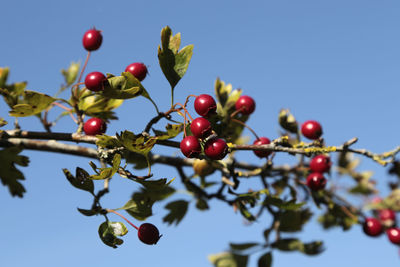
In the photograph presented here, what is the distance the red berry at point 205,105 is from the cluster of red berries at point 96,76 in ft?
1.16

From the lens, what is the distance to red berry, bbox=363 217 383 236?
8.69ft

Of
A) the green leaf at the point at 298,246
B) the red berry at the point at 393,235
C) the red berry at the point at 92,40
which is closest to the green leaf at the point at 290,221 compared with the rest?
the green leaf at the point at 298,246

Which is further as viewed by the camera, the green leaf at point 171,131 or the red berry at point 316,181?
the red berry at point 316,181

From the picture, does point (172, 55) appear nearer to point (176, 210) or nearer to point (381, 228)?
point (176, 210)

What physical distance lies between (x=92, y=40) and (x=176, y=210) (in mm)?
1047

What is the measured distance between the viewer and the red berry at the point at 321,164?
2312 mm

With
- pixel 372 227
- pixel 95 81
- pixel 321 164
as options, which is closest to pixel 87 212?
pixel 95 81

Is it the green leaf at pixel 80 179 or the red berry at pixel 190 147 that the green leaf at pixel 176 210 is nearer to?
the green leaf at pixel 80 179

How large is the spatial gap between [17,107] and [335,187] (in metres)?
2.43

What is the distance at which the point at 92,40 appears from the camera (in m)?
2.00

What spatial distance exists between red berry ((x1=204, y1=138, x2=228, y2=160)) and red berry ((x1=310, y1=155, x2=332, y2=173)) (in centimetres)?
120

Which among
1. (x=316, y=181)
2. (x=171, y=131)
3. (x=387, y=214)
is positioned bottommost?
(x=171, y=131)

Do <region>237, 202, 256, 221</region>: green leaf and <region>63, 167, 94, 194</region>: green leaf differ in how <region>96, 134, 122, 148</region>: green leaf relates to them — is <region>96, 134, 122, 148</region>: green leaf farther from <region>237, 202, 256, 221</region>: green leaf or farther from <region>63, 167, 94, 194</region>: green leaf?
<region>237, 202, 256, 221</region>: green leaf

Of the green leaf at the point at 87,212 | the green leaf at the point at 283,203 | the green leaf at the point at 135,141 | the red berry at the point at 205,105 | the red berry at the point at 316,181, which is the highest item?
the red berry at the point at 316,181
